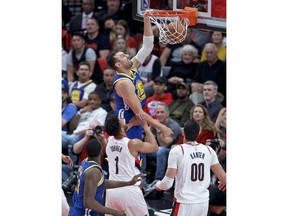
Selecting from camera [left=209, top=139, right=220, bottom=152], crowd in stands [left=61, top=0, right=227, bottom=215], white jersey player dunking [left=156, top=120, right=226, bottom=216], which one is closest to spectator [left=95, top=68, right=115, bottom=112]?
crowd in stands [left=61, top=0, right=227, bottom=215]

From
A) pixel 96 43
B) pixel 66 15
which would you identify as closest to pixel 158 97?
pixel 96 43

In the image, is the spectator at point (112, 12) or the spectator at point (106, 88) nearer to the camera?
the spectator at point (106, 88)

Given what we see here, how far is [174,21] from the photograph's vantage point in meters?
9.82

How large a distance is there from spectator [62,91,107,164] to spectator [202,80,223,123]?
1.40 meters

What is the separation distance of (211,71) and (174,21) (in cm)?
290

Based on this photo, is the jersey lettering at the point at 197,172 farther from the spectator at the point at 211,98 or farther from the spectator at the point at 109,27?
the spectator at the point at 109,27

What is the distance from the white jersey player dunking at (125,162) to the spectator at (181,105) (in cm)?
262

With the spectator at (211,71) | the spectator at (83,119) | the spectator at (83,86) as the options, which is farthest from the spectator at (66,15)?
the spectator at (211,71)

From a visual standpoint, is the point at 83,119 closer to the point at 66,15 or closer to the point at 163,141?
the point at 163,141

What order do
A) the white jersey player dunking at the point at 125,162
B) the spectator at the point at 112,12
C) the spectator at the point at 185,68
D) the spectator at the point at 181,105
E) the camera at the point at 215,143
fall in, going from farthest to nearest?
the spectator at the point at 112,12, the spectator at the point at 185,68, the spectator at the point at 181,105, the camera at the point at 215,143, the white jersey player dunking at the point at 125,162

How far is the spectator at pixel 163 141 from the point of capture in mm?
11477

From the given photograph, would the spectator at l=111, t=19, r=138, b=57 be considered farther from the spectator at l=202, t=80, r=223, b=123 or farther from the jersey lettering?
the jersey lettering
